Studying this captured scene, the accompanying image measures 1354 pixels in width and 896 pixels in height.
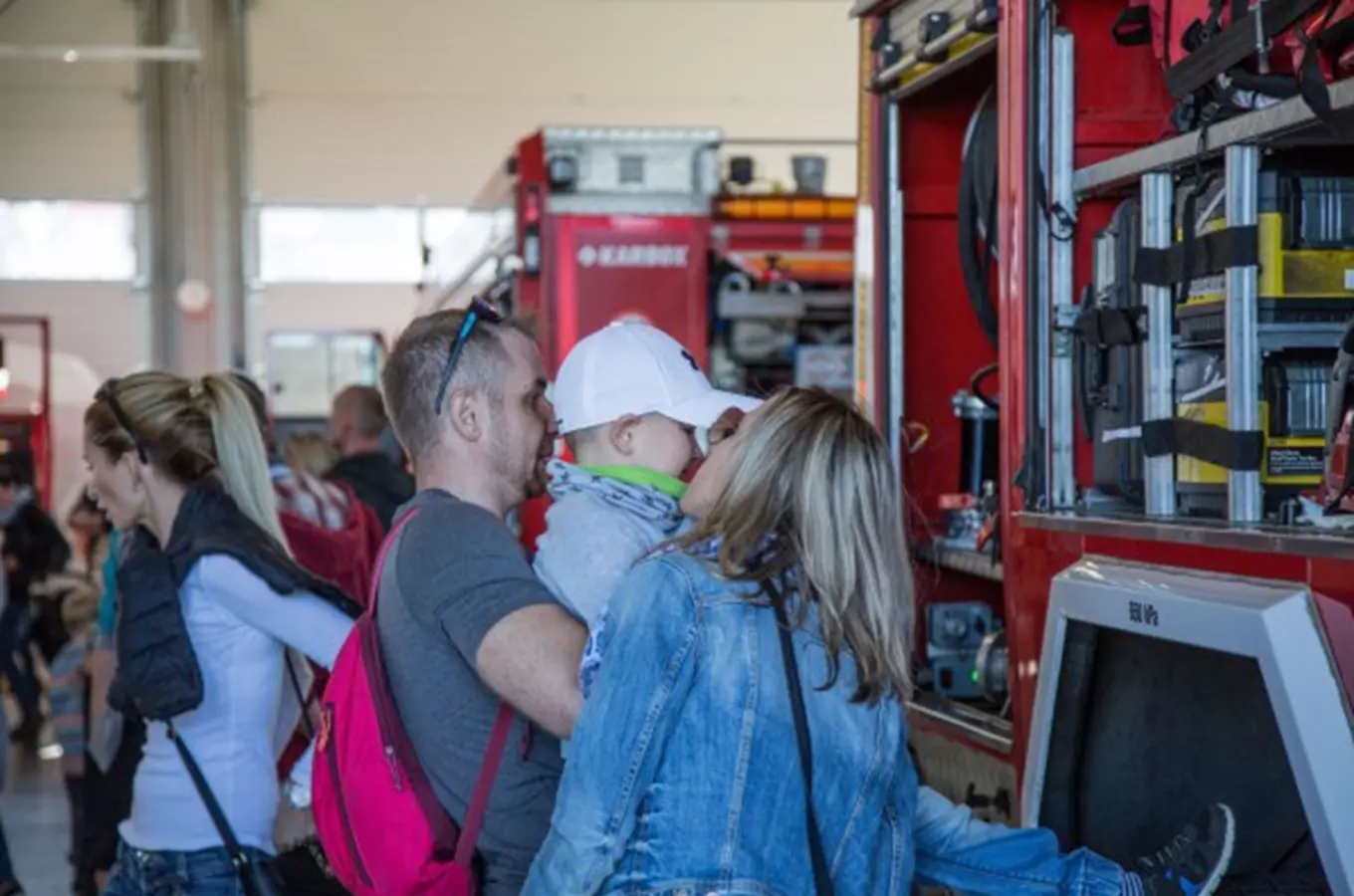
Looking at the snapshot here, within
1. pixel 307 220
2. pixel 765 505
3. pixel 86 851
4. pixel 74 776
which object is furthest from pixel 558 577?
pixel 307 220

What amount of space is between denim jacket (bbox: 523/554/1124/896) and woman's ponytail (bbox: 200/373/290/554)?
1677 mm

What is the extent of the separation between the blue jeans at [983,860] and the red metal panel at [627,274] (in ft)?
23.5

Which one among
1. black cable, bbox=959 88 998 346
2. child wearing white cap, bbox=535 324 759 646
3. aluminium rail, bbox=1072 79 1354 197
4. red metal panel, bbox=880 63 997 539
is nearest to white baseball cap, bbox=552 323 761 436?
child wearing white cap, bbox=535 324 759 646

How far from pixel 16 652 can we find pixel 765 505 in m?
10.9

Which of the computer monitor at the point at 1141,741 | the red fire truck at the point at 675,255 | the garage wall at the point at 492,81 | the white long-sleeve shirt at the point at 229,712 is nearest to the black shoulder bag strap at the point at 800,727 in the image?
the computer monitor at the point at 1141,741

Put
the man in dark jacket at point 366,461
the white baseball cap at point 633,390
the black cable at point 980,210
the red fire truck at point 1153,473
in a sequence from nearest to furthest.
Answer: the red fire truck at point 1153,473 → the white baseball cap at point 633,390 → the black cable at point 980,210 → the man in dark jacket at point 366,461

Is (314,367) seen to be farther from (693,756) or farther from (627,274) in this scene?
(693,756)

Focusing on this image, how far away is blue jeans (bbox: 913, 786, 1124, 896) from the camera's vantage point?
283cm

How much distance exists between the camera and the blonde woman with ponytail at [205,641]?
370 cm

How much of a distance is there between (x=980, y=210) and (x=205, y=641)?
2.05 metres

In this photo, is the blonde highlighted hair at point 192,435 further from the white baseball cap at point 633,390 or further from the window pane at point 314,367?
the window pane at point 314,367

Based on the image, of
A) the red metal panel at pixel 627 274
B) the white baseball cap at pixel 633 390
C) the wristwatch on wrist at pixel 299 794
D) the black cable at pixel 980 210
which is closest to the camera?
the white baseball cap at pixel 633 390

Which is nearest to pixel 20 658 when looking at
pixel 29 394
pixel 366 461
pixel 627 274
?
pixel 627 274

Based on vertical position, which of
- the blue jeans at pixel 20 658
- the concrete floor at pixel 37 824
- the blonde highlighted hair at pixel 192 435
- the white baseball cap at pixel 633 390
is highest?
the white baseball cap at pixel 633 390
